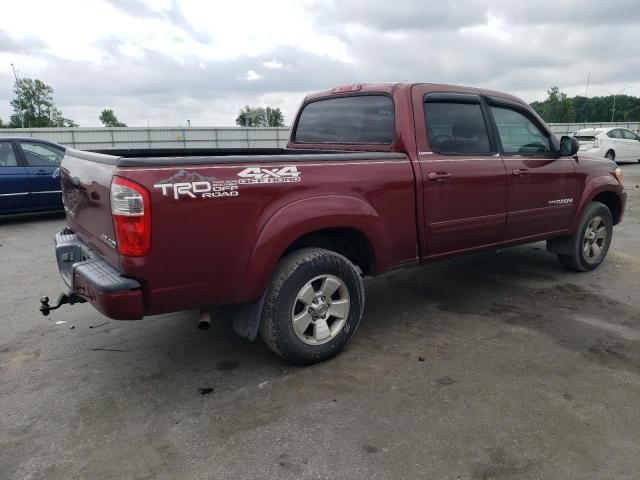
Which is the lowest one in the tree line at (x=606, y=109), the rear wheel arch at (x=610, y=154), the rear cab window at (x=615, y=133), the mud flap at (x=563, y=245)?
the mud flap at (x=563, y=245)

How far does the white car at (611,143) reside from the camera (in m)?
17.4

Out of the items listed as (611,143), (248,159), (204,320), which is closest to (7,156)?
(204,320)

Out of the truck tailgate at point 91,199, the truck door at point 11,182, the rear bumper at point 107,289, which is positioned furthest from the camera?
the truck door at point 11,182

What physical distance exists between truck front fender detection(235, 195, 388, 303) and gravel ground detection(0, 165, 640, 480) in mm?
700

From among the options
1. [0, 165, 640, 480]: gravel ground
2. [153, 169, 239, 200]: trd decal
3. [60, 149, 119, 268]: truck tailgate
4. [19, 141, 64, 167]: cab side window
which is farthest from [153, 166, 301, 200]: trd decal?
[19, 141, 64, 167]: cab side window

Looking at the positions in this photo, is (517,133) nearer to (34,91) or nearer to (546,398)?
(546,398)

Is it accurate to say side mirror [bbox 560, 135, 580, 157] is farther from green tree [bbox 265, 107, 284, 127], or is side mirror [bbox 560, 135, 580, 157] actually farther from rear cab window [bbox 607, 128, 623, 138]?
green tree [bbox 265, 107, 284, 127]

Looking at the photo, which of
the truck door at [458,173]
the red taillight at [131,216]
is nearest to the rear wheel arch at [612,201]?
the truck door at [458,173]

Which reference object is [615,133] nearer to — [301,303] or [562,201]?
[562,201]

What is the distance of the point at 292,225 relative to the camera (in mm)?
3139

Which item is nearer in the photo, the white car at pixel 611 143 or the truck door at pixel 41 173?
the truck door at pixel 41 173

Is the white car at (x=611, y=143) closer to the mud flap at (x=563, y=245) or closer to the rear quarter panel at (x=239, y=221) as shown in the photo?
the mud flap at (x=563, y=245)

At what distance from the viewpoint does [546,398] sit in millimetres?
3033

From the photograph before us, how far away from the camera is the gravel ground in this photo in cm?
250
